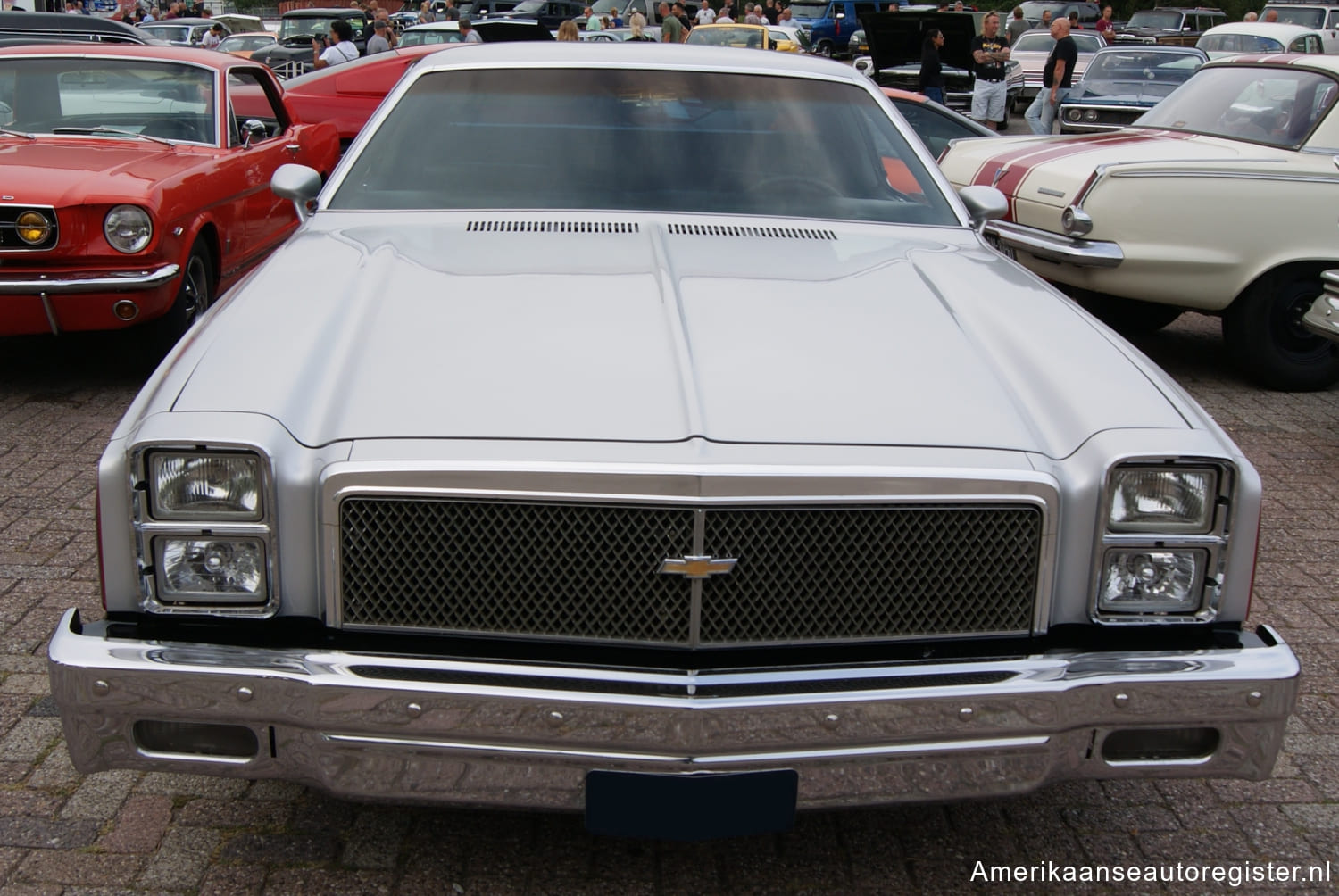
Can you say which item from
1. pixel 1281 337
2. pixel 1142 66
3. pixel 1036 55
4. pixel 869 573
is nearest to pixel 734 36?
pixel 1036 55

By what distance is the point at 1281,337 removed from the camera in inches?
260

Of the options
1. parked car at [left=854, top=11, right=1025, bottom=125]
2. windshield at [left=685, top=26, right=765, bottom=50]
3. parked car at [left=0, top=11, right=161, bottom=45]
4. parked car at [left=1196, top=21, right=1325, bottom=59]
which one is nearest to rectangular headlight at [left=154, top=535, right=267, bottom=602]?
parked car at [left=0, top=11, right=161, bottom=45]

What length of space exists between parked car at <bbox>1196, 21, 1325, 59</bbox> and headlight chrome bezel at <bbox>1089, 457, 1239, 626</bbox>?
1533cm

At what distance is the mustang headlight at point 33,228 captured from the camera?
18.1ft

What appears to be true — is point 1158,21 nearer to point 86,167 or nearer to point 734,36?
point 734,36

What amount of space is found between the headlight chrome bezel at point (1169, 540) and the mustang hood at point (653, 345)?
0.12 meters

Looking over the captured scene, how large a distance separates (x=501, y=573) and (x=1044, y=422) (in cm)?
108

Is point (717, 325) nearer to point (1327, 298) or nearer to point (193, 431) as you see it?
point (193, 431)

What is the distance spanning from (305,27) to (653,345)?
25.6 m

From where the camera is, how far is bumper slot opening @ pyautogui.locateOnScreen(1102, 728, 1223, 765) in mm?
2428

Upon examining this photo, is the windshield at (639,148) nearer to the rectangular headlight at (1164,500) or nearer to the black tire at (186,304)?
the rectangular headlight at (1164,500)

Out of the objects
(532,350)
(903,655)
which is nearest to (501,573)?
(532,350)

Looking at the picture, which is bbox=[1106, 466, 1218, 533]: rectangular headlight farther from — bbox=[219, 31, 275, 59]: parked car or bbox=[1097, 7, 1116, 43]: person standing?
bbox=[1097, 7, 1116, 43]: person standing

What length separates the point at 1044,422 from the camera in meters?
2.54
